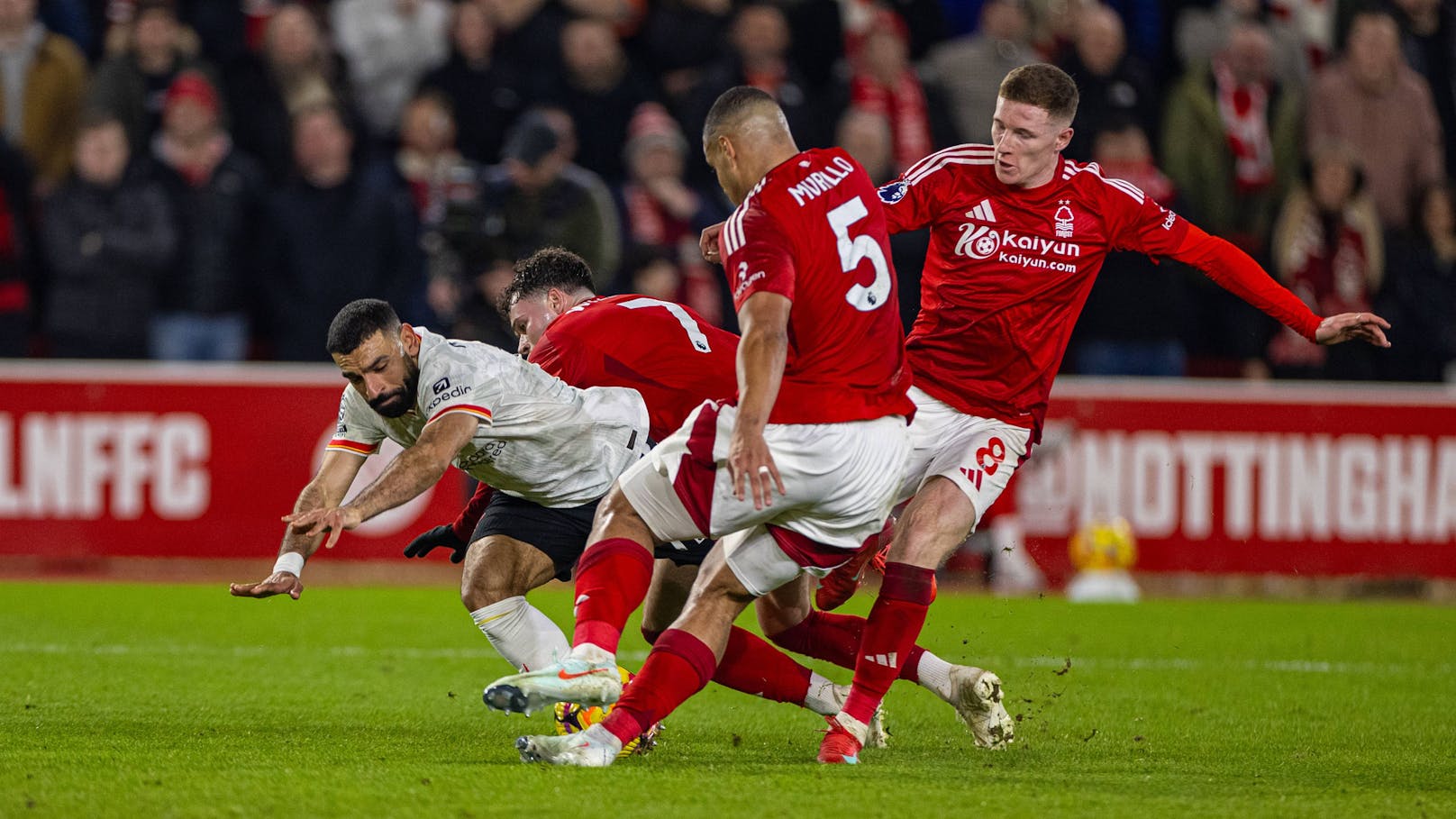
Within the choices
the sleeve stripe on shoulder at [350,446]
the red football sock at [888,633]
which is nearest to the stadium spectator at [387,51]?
the sleeve stripe on shoulder at [350,446]

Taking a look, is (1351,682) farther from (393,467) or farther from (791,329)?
(393,467)

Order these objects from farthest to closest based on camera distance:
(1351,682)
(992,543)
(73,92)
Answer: (73,92) < (992,543) < (1351,682)

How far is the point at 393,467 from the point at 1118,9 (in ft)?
38.0

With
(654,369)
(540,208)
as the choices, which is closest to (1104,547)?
(540,208)

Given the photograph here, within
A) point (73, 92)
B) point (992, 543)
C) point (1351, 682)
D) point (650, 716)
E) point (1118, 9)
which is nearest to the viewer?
point (650, 716)

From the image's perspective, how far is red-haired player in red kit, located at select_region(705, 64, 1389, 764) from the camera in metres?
6.44

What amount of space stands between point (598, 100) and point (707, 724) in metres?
8.05

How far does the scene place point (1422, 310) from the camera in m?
14.4

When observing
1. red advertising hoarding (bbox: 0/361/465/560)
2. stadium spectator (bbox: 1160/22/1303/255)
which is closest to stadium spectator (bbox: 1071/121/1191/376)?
stadium spectator (bbox: 1160/22/1303/255)

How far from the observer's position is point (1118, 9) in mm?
15688

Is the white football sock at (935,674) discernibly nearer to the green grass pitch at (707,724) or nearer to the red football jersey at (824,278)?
the green grass pitch at (707,724)

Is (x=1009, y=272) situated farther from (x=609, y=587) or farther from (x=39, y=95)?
(x=39, y=95)

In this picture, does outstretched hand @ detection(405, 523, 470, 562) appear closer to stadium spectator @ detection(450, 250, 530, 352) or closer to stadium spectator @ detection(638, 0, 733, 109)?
stadium spectator @ detection(450, 250, 530, 352)

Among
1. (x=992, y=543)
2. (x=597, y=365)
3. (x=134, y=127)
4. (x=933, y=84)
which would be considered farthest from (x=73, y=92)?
(x=597, y=365)
